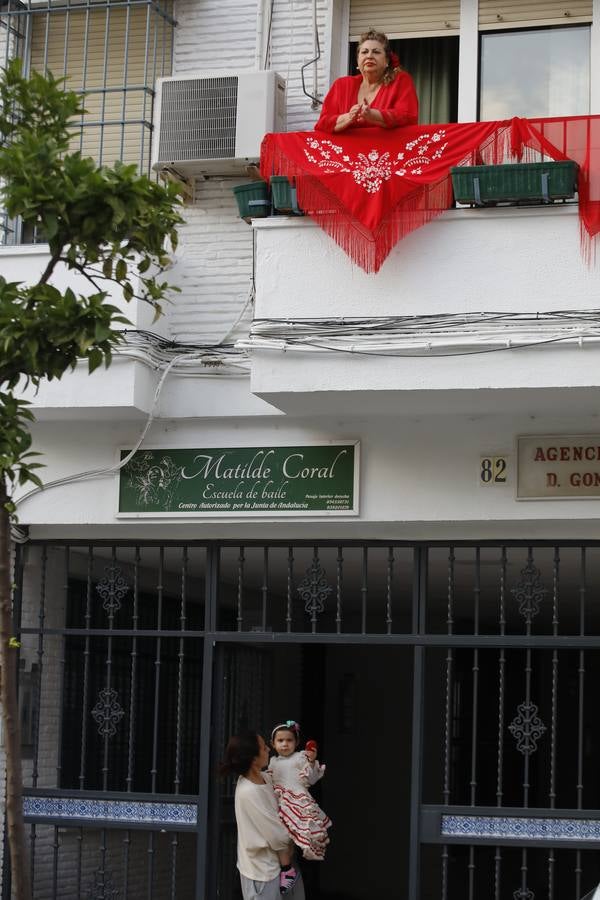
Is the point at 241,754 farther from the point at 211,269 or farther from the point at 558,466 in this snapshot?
the point at 211,269

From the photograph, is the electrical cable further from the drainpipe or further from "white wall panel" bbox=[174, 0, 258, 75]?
"white wall panel" bbox=[174, 0, 258, 75]

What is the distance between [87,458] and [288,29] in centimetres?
349

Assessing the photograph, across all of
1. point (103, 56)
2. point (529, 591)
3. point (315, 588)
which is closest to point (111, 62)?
point (103, 56)

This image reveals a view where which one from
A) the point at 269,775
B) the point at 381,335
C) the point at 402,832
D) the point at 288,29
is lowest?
the point at 402,832

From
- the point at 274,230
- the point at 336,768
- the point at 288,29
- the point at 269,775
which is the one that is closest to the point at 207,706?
the point at 269,775

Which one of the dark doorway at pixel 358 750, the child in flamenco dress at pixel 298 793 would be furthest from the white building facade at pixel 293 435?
the dark doorway at pixel 358 750

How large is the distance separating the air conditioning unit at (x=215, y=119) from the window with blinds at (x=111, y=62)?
28cm

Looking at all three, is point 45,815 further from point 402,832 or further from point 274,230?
point 402,832

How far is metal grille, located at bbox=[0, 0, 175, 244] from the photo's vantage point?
10.6 m

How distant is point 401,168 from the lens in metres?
8.92

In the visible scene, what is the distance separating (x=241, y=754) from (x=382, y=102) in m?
4.31

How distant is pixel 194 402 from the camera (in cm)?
996

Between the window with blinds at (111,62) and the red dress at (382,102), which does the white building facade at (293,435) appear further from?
the red dress at (382,102)

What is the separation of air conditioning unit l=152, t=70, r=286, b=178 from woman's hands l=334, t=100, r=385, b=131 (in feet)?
3.51
